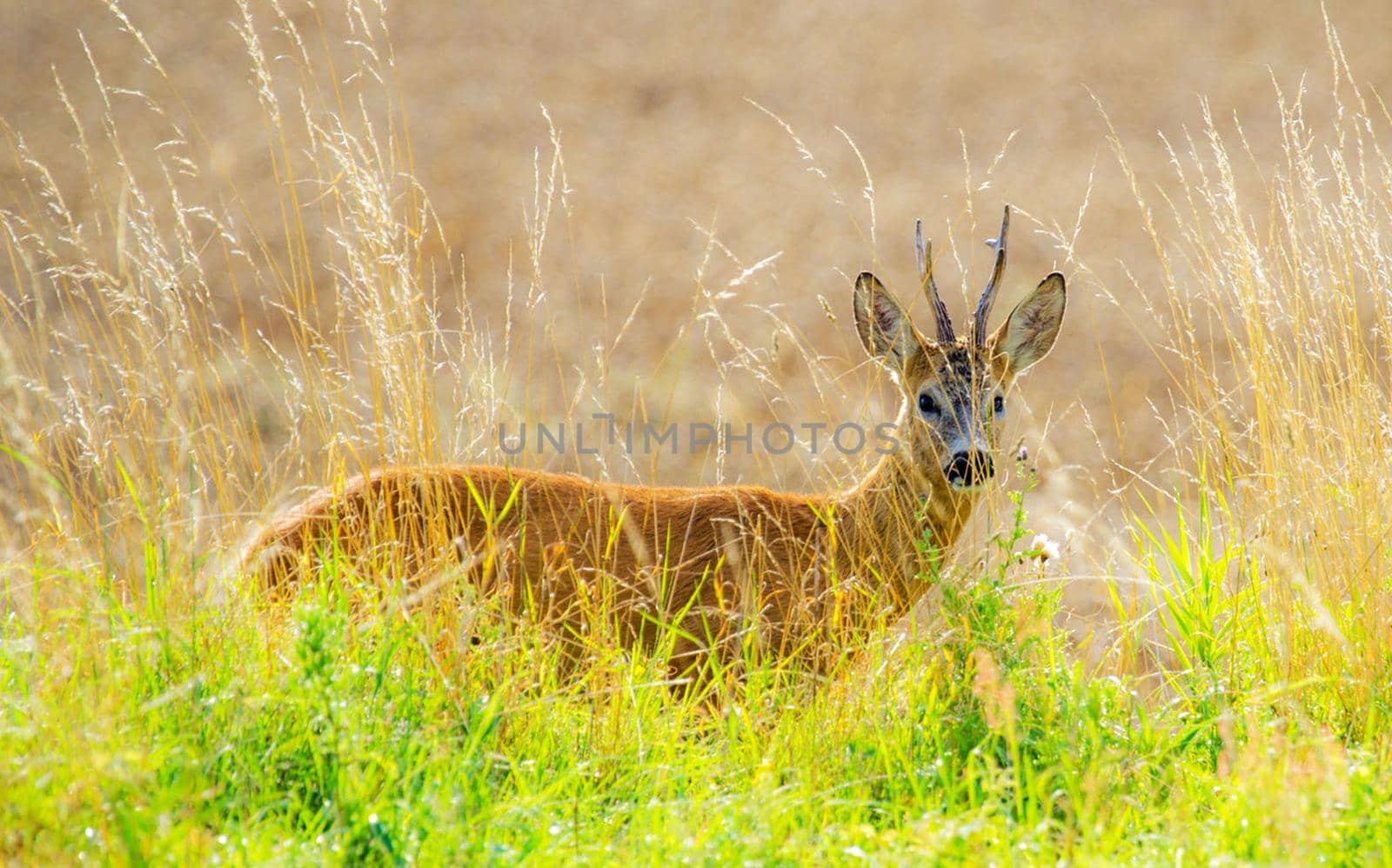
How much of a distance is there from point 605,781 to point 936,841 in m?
0.79

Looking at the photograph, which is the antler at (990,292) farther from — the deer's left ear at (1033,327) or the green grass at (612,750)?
the green grass at (612,750)

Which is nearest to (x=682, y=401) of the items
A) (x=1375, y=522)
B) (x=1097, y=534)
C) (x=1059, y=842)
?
(x=1097, y=534)

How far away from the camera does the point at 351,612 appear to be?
298 centimetres

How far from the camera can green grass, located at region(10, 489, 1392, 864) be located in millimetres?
2123

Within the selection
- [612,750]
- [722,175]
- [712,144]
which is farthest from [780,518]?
[712,144]

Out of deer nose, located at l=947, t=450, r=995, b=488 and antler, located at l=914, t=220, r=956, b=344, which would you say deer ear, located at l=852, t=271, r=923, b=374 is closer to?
antler, located at l=914, t=220, r=956, b=344

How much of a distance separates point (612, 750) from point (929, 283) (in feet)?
5.61

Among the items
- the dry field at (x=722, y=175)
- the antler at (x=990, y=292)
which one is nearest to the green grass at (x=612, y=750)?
the antler at (x=990, y=292)

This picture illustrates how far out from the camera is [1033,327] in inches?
173

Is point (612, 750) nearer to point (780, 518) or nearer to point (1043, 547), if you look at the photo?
point (1043, 547)

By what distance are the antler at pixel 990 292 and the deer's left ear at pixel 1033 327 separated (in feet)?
0.51

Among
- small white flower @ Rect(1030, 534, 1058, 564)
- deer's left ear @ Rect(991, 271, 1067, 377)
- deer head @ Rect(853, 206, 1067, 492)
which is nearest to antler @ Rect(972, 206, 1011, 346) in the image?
deer head @ Rect(853, 206, 1067, 492)

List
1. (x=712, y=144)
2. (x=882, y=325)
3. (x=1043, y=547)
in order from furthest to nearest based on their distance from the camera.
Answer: (x=712, y=144)
(x=882, y=325)
(x=1043, y=547)

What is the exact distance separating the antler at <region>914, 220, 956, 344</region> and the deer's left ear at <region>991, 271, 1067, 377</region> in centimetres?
21
